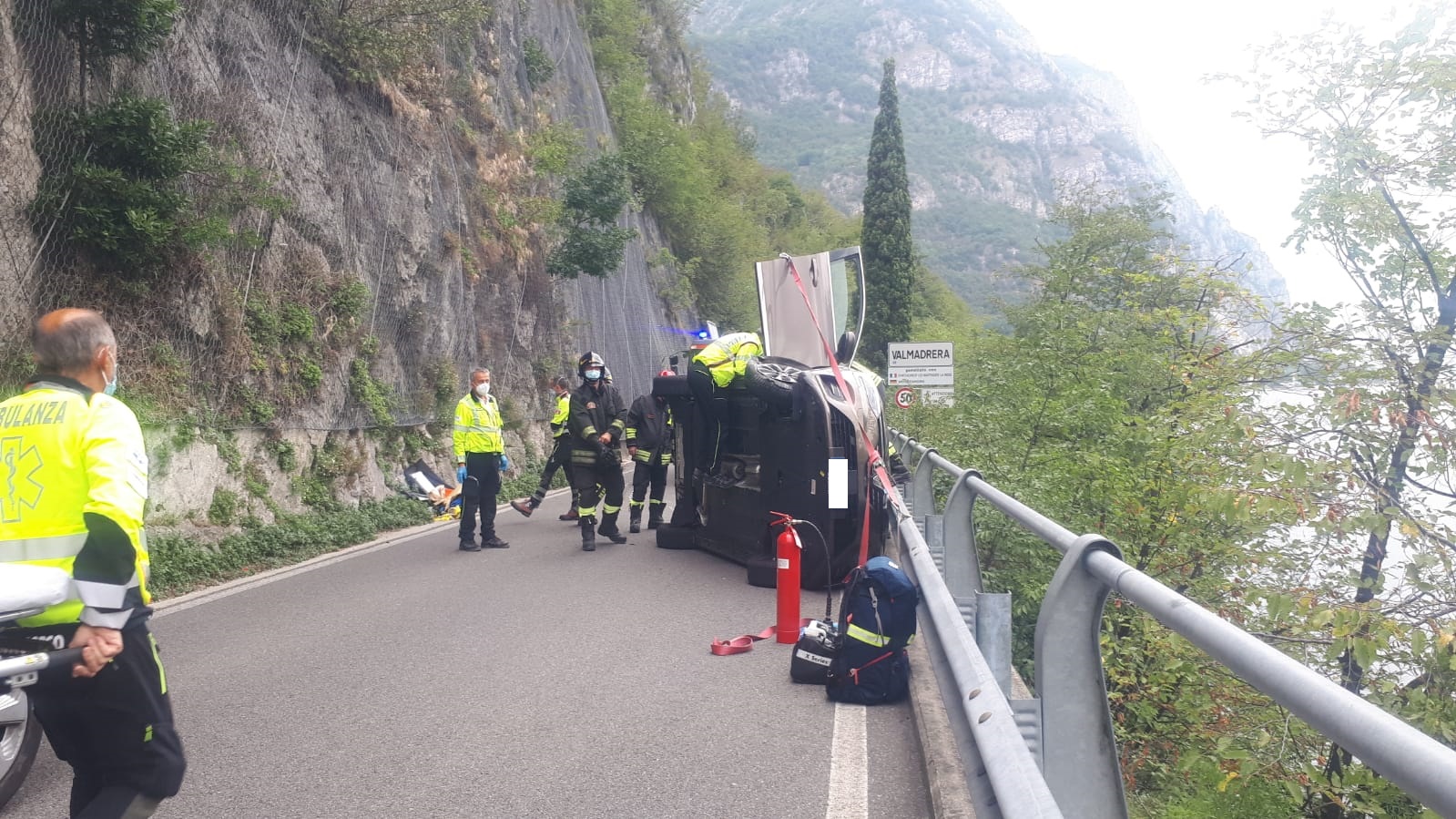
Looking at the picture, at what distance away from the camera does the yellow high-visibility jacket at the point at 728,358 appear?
945cm

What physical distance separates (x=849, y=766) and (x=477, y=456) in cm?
748

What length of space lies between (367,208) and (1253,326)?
13.7m

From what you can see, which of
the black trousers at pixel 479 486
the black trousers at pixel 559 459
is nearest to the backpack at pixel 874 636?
the black trousers at pixel 479 486

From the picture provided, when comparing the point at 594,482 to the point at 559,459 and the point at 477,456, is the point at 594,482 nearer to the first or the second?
the point at 477,456

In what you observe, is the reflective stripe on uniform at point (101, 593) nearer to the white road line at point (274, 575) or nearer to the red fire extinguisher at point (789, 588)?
the white road line at point (274, 575)

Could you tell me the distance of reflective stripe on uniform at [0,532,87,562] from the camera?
3111 mm

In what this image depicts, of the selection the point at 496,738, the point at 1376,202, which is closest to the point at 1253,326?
the point at 1376,202

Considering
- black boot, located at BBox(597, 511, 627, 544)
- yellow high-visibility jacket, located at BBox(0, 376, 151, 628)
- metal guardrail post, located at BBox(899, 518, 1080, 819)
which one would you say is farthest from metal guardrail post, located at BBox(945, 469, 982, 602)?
black boot, located at BBox(597, 511, 627, 544)

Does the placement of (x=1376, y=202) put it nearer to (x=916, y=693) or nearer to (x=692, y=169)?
(x=916, y=693)

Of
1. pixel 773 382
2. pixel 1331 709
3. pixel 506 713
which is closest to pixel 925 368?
pixel 773 382

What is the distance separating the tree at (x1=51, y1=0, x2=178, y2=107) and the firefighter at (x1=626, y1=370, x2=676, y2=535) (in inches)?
250

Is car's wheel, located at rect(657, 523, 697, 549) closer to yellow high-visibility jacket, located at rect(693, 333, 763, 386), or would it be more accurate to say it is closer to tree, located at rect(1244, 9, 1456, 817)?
yellow high-visibility jacket, located at rect(693, 333, 763, 386)

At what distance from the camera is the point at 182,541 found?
9.88 metres

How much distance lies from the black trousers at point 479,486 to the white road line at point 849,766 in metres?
6.55
